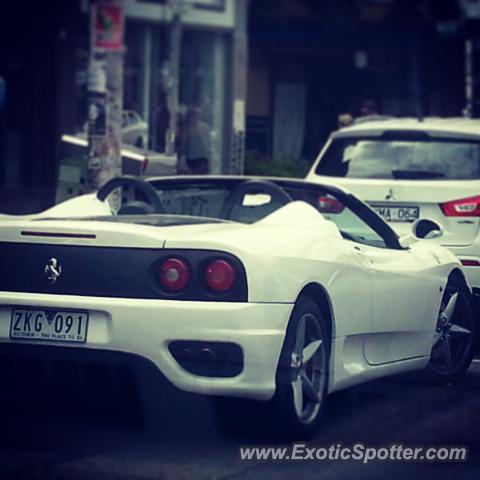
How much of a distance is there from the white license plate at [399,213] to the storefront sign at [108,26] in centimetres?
384

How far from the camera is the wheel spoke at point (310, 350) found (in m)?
6.77

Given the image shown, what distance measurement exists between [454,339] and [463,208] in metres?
2.28

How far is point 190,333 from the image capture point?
635cm

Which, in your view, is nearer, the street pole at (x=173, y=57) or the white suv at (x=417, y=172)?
the white suv at (x=417, y=172)

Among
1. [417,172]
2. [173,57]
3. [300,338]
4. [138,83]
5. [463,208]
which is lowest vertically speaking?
[300,338]

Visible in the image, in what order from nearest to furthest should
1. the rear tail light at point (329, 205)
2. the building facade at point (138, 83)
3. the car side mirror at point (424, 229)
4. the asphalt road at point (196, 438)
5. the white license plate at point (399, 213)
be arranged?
the asphalt road at point (196, 438)
the rear tail light at point (329, 205)
the car side mirror at point (424, 229)
the white license plate at point (399, 213)
the building facade at point (138, 83)

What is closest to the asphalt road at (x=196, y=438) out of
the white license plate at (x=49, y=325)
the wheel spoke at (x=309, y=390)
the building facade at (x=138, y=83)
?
the wheel spoke at (x=309, y=390)

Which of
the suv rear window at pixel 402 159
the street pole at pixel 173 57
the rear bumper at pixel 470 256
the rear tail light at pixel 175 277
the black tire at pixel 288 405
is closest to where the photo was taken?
the rear tail light at pixel 175 277

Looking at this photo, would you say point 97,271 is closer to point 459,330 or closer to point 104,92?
point 459,330

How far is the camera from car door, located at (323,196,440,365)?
7.62 m

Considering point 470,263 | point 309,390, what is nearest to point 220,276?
point 309,390

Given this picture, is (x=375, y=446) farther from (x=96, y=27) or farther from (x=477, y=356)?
(x=96, y=27)

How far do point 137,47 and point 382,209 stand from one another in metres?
13.3

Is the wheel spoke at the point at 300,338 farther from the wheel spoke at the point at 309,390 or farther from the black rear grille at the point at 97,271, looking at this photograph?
the black rear grille at the point at 97,271
